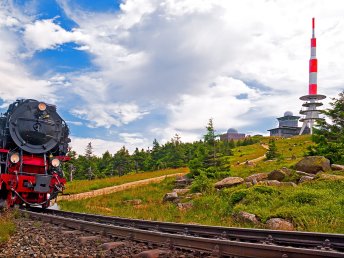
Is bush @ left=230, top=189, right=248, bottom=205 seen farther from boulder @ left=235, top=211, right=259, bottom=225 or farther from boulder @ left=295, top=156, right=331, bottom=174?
boulder @ left=295, top=156, right=331, bottom=174

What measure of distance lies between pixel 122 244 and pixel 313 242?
12.0 ft

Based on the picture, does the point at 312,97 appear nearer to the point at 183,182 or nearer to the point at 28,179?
the point at 183,182

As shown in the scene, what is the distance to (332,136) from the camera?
76.4 feet

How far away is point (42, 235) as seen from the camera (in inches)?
352

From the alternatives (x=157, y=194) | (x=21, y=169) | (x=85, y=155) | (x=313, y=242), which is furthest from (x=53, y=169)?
(x=85, y=155)

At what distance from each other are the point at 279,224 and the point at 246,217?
4.35 feet

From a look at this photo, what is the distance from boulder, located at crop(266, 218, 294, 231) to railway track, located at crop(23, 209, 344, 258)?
2940 millimetres

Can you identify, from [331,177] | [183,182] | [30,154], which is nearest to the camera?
[331,177]

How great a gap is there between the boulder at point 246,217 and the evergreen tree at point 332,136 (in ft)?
33.6

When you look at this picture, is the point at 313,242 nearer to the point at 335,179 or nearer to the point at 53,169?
the point at 335,179

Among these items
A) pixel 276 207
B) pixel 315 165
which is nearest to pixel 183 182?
pixel 315 165

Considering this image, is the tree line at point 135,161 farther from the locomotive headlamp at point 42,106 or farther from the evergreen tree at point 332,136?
the locomotive headlamp at point 42,106

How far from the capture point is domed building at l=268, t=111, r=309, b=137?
420ft

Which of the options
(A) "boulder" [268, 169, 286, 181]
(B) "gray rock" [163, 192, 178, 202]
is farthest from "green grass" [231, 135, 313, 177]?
(B) "gray rock" [163, 192, 178, 202]
